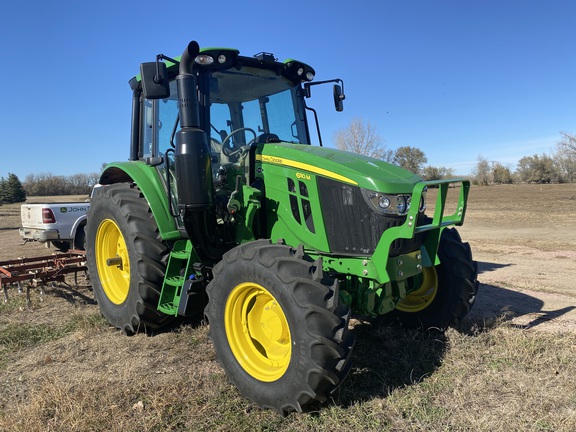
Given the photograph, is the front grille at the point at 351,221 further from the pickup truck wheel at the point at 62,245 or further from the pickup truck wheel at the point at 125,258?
the pickup truck wheel at the point at 62,245

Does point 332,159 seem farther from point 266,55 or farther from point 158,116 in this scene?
point 158,116

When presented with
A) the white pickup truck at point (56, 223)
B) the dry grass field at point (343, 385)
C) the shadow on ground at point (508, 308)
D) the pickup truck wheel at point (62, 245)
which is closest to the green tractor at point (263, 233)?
the dry grass field at point (343, 385)

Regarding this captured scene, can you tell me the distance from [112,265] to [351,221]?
119 inches

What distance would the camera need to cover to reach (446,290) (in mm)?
4320

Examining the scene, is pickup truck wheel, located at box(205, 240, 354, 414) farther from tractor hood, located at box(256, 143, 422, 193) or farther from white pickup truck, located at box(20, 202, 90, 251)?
white pickup truck, located at box(20, 202, 90, 251)

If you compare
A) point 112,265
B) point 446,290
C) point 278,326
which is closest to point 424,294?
point 446,290

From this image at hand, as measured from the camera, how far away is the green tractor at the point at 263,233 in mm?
3021

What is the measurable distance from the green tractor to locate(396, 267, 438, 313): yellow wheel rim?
0.06ft

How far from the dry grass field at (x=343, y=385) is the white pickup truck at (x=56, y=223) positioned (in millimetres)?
4319

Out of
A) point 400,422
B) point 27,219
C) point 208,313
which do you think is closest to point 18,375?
point 208,313

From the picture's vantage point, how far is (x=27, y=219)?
33.8ft

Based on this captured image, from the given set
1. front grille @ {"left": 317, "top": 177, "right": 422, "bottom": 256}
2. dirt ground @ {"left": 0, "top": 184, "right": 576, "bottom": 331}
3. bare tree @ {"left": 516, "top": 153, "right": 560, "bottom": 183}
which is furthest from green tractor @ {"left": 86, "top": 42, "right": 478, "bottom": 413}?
bare tree @ {"left": 516, "top": 153, "right": 560, "bottom": 183}

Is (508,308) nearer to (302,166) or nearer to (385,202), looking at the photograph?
(385,202)

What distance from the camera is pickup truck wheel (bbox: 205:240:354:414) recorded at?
9.24ft
